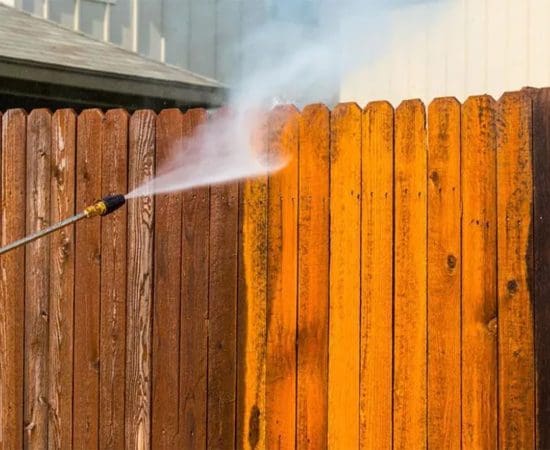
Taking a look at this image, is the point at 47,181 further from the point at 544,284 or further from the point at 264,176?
the point at 544,284

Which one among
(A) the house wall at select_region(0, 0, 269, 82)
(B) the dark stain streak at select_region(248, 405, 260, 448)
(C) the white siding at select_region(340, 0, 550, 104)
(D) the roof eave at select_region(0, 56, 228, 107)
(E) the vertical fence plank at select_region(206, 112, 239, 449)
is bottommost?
(B) the dark stain streak at select_region(248, 405, 260, 448)

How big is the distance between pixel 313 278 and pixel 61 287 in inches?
55.8

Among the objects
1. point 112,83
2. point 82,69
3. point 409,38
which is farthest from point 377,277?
point 409,38

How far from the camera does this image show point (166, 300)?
14.6ft

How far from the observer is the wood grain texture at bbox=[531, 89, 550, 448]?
11.3ft

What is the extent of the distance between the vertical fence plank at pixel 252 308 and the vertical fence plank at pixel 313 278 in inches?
7.2

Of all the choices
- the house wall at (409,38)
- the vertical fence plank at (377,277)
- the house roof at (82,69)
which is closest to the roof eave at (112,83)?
the house roof at (82,69)

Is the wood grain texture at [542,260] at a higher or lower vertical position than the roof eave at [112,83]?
lower

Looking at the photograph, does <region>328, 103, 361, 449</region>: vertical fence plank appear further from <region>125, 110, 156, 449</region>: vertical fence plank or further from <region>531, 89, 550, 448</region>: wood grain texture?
<region>125, 110, 156, 449</region>: vertical fence plank

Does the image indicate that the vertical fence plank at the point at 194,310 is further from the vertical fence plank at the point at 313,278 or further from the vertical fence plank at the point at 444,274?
the vertical fence plank at the point at 444,274

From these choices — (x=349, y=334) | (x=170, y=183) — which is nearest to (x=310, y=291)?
(x=349, y=334)

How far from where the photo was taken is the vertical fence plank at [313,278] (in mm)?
3982

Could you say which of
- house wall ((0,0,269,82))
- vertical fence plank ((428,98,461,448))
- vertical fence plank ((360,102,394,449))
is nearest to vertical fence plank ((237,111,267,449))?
vertical fence plank ((360,102,394,449))

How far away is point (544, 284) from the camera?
11.3 feet
